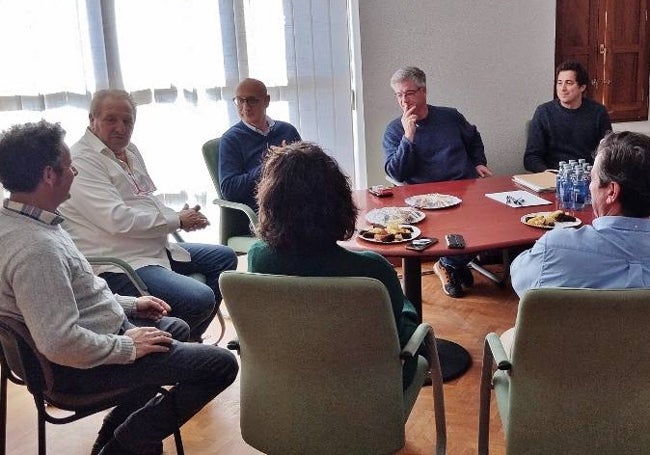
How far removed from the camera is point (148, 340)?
6.25 feet

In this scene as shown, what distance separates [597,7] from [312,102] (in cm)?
201

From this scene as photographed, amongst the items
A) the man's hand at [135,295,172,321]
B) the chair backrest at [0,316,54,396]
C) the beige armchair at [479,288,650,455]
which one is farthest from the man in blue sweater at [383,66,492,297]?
the chair backrest at [0,316,54,396]

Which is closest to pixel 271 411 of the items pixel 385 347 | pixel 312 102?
pixel 385 347

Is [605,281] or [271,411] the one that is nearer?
[605,281]

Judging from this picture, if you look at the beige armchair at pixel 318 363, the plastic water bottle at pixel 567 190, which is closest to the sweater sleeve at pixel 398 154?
the plastic water bottle at pixel 567 190

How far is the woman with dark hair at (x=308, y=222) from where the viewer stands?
63.8 inches

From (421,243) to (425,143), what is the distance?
57.4 inches

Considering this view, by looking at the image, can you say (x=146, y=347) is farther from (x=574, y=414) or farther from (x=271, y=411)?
(x=574, y=414)

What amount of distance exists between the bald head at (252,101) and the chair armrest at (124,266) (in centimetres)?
110

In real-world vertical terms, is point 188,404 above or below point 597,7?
below

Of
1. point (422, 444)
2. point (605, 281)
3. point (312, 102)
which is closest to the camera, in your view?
point (605, 281)

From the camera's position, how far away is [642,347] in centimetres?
142

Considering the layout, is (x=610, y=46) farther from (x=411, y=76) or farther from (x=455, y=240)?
(x=455, y=240)

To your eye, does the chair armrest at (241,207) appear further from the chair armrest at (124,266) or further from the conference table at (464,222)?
the chair armrest at (124,266)
